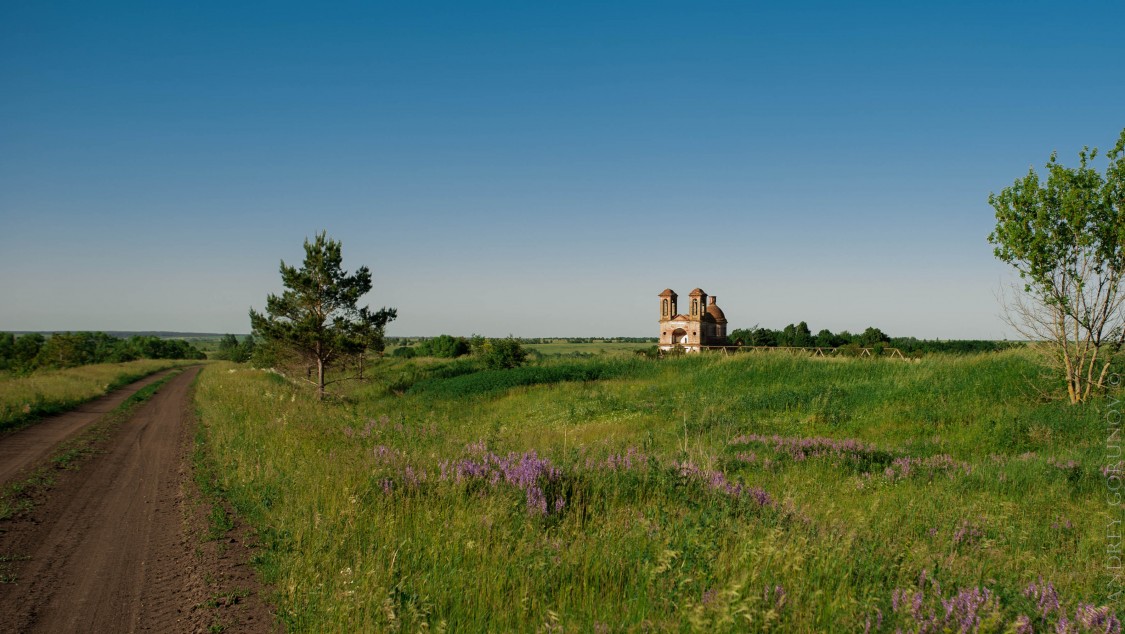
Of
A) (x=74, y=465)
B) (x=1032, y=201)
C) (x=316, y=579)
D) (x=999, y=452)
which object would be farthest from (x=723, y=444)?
(x=74, y=465)

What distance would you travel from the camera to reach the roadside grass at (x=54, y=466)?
7.89m

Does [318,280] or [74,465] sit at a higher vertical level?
[318,280]

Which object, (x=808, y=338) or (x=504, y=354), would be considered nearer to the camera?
(x=504, y=354)

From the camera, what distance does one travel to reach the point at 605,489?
672 cm

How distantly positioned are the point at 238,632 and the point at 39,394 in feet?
77.4

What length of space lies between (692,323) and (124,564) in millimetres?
73776

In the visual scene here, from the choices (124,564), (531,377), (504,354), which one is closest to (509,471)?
(124,564)

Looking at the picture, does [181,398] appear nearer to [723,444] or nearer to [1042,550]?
[723,444]

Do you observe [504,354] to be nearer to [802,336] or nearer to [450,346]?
[450,346]

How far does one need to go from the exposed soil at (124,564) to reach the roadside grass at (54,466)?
183mm

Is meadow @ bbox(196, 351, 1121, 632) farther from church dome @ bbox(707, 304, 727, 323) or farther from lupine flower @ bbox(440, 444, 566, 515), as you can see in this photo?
church dome @ bbox(707, 304, 727, 323)

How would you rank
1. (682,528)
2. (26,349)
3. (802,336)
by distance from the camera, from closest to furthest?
(682,528)
(26,349)
(802,336)

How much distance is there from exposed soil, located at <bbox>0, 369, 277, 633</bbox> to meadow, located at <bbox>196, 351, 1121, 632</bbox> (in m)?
0.45

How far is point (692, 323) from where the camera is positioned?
75.9m
